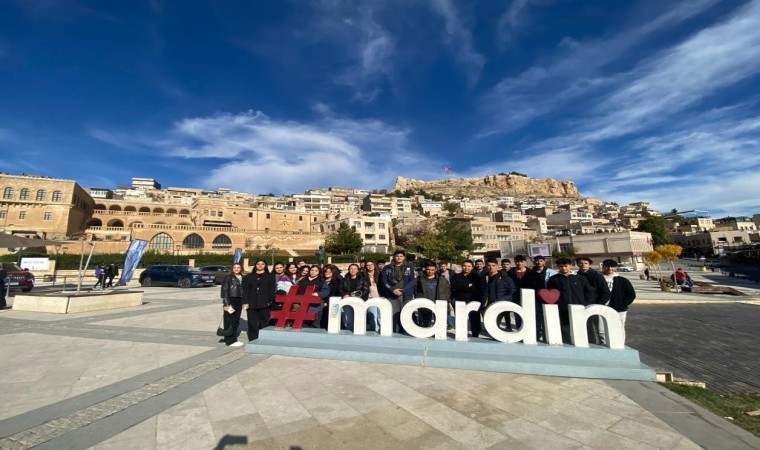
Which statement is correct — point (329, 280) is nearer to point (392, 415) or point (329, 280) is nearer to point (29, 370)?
point (392, 415)

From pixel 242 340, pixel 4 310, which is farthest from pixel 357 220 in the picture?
pixel 242 340

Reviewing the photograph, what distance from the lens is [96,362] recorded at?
584 cm

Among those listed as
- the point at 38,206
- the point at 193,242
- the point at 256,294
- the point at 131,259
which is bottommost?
the point at 256,294

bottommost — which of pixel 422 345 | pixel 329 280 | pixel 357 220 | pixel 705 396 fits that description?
pixel 705 396

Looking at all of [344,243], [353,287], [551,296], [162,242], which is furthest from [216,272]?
[162,242]

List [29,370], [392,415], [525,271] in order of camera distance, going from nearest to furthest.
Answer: [392,415] < [29,370] < [525,271]

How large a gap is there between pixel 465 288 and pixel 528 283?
49.3 inches

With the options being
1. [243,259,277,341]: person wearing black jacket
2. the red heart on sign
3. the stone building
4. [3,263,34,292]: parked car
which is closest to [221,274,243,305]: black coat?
[243,259,277,341]: person wearing black jacket

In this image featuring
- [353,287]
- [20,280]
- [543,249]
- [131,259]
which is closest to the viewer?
[353,287]

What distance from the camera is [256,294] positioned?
23.9 feet

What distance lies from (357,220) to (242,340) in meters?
57.6

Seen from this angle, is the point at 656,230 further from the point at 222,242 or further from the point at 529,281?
the point at 529,281

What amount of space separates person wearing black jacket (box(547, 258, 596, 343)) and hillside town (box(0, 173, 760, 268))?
1072 inches

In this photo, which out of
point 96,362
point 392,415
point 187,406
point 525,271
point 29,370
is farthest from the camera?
point 525,271
